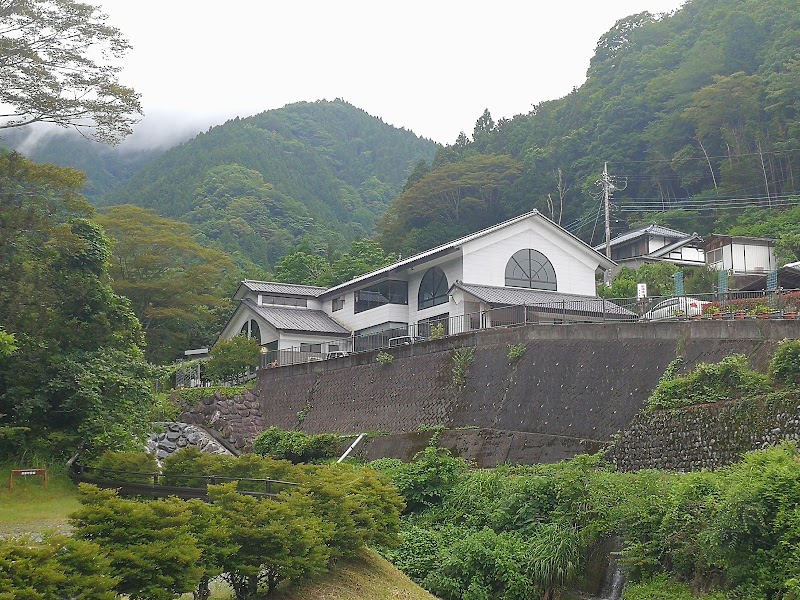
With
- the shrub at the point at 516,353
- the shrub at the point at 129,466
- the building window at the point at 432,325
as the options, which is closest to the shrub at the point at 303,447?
the building window at the point at 432,325

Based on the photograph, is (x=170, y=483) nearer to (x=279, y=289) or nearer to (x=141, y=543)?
(x=141, y=543)

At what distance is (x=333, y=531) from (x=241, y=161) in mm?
92225

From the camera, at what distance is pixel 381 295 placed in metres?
41.4

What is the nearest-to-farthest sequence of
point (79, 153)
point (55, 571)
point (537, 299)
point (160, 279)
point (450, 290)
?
point (55, 571), point (537, 299), point (450, 290), point (160, 279), point (79, 153)

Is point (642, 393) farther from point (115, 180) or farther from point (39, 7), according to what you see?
point (115, 180)

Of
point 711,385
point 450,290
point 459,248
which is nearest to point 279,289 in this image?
point 450,290

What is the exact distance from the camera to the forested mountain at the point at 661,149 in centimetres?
6025

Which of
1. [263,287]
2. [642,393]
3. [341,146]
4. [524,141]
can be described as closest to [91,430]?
[642,393]

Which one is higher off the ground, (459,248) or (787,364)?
(459,248)

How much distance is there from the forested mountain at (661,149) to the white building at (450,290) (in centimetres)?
2400

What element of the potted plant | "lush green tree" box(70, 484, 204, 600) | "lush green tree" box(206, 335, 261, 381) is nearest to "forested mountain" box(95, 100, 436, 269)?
"lush green tree" box(206, 335, 261, 381)

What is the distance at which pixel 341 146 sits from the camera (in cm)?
13250

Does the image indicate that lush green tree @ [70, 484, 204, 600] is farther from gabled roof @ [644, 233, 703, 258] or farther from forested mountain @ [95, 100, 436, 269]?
forested mountain @ [95, 100, 436, 269]

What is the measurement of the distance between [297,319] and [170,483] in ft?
81.1
